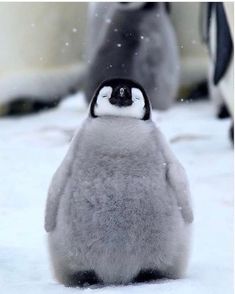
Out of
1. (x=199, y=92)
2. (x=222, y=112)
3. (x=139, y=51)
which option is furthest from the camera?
(x=199, y=92)

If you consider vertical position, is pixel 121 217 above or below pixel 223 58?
above

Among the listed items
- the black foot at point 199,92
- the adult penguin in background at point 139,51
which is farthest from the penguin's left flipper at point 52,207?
the black foot at point 199,92

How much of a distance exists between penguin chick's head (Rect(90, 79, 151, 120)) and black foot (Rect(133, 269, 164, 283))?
17 centimetres

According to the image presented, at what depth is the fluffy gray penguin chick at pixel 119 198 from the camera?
3.61 feet

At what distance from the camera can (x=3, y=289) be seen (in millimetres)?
1098

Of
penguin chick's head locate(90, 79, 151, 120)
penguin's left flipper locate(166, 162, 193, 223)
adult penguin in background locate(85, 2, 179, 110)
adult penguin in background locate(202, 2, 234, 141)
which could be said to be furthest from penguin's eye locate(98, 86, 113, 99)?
adult penguin in background locate(85, 2, 179, 110)

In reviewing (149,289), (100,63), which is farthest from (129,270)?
(100,63)

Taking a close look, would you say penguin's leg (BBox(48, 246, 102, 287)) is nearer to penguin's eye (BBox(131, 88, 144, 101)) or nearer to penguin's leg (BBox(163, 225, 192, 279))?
penguin's leg (BBox(163, 225, 192, 279))

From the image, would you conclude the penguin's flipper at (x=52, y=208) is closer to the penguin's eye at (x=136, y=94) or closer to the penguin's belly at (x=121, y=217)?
the penguin's belly at (x=121, y=217)

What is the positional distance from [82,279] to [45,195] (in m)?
0.47

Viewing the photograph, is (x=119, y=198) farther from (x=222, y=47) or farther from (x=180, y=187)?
(x=222, y=47)

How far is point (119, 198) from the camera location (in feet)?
3.61

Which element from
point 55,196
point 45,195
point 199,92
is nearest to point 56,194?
point 55,196

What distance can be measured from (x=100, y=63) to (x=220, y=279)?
61.5 inches
